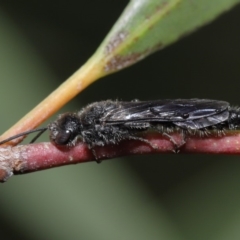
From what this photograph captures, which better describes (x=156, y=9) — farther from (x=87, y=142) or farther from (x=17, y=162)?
(x=17, y=162)

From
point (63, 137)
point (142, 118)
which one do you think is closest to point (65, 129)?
point (63, 137)

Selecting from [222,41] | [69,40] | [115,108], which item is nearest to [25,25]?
[69,40]

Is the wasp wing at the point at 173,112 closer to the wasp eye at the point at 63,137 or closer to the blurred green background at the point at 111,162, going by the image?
the wasp eye at the point at 63,137

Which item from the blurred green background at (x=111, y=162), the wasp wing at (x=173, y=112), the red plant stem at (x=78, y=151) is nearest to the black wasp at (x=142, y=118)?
the wasp wing at (x=173, y=112)

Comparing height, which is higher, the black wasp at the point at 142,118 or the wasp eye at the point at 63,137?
the wasp eye at the point at 63,137

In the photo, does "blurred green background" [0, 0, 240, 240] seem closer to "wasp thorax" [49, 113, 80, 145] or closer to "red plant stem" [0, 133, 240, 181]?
"wasp thorax" [49, 113, 80, 145]

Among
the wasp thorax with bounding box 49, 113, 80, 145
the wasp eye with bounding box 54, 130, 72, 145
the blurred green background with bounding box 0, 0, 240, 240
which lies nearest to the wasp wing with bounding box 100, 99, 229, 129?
the wasp thorax with bounding box 49, 113, 80, 145

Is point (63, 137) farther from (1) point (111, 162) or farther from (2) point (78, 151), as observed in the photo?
(1) point (111, 162)
